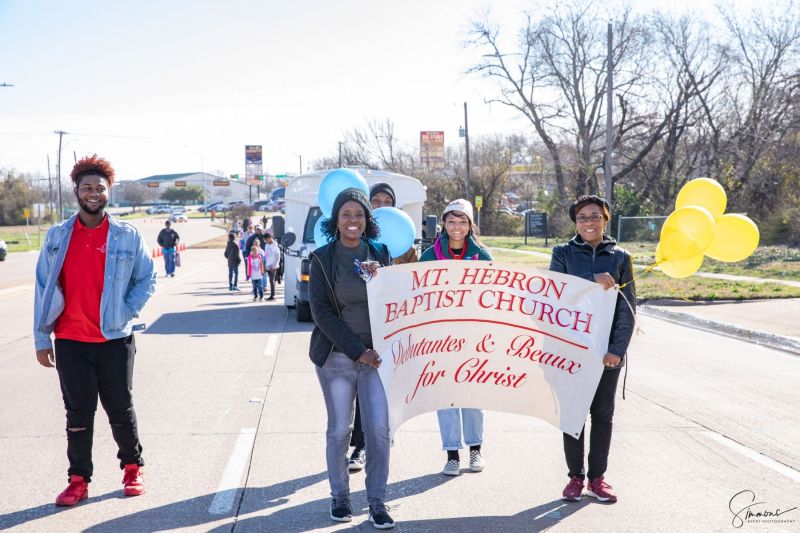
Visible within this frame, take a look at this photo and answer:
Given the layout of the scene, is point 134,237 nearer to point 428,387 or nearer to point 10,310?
point 428,387

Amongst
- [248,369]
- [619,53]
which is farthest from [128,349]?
[619,53]

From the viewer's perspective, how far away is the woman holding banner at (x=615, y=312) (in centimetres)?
534

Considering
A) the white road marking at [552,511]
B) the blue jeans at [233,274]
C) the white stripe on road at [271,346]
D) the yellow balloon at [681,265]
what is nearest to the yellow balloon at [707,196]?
the yellow balloon at [681,265]

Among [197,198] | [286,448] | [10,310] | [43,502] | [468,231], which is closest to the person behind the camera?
[43,502]

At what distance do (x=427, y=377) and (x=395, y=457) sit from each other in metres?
1.41

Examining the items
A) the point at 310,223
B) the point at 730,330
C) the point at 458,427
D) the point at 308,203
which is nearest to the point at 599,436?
the point at 458,427

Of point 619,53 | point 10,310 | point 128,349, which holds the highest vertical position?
point 619,53

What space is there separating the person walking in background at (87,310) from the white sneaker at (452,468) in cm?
210

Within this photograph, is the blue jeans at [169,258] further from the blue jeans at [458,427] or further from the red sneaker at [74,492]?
the red sneaker at [74,492]

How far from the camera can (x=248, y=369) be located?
10.6 m

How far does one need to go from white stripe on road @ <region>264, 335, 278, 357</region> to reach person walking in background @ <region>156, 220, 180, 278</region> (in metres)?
13.5

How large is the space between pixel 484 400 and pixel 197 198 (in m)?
170

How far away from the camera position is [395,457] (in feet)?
21.5

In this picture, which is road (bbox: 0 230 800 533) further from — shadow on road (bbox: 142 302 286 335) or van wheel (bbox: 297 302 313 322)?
van wheel (bbox: 297 302 313 322)
